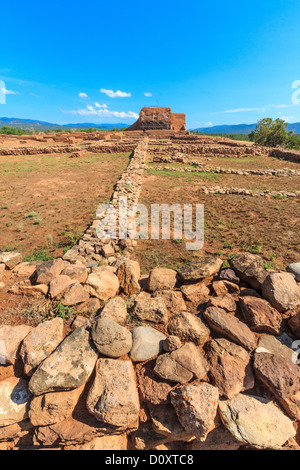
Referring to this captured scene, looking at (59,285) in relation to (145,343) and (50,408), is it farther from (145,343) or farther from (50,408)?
(145,343)

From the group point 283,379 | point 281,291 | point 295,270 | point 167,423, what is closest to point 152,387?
point 167,423

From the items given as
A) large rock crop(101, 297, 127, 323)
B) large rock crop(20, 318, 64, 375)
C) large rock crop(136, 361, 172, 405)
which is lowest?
large rock crop(136, 361, 172, 405)

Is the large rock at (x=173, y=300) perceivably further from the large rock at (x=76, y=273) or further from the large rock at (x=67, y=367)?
the large rock at (x=76, y=273)

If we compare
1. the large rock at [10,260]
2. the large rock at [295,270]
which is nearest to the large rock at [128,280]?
the large rock at [10,260]

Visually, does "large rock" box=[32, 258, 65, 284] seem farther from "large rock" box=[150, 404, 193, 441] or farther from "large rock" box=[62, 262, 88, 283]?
"large rock" box=[150, 404, 193, 441]

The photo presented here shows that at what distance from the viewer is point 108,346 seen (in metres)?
2.06

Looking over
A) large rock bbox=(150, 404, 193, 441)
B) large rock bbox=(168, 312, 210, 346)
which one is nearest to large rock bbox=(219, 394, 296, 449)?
large rock bbox=(150, 404, 193, 441)

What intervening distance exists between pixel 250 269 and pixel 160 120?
44028 millimetres

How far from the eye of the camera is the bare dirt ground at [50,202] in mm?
6223

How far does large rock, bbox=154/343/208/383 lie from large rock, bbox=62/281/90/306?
1369mm

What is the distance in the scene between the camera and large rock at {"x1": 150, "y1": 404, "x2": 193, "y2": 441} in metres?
1.85

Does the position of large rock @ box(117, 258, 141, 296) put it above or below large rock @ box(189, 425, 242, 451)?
above

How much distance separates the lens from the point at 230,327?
2.29m
